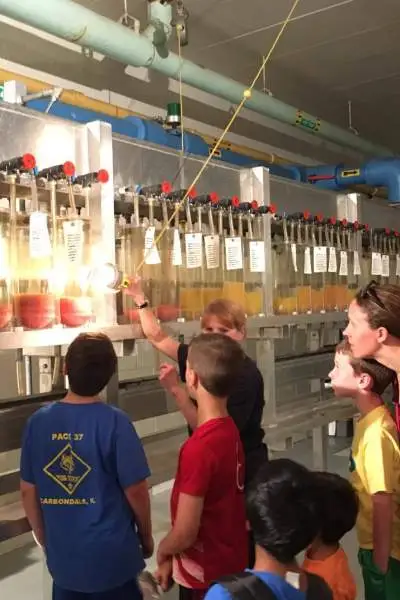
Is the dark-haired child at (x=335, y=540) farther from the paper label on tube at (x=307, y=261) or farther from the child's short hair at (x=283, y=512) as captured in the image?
the paper label on tube at (x=307, y=261)

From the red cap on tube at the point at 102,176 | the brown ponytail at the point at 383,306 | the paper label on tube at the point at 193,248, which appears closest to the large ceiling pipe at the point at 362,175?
the paper label on tube at the point at 193,248

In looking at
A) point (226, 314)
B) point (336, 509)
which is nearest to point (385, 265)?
point (226, 314)

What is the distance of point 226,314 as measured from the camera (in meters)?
1.79

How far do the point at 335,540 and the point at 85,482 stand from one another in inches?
21.9

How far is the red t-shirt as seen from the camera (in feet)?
4.46

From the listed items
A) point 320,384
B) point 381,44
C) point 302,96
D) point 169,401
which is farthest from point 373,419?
point 302,96

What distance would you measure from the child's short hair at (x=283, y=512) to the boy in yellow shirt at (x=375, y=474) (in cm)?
50

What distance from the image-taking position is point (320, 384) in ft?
10.0

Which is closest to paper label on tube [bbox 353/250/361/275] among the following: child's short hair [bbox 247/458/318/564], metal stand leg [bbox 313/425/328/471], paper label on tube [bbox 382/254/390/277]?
paper label on tube [bbox 382/254/390/277]

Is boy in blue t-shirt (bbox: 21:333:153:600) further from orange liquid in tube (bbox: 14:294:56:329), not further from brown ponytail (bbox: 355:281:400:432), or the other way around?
brown ponytail (bbox: 355:281:400:432)

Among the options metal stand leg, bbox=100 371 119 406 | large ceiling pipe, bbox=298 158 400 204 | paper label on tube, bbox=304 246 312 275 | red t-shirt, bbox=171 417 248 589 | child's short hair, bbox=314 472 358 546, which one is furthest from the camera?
large ceiling pipe, bbox=298 158 400 204

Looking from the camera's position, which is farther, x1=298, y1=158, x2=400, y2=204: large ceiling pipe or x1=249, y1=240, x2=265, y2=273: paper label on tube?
x1=298, y1=158, x2=400, y2=204: large ceiling pipe

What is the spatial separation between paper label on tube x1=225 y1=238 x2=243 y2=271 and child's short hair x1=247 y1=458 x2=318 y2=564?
122cm

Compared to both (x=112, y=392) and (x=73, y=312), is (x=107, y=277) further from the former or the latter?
(x=112, y=392)
